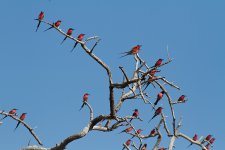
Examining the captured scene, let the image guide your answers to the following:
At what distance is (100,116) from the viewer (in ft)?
52.2

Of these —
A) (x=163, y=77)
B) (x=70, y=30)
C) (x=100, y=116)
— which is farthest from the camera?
(x=70, y=30)

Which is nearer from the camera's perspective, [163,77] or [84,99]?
[163,77]

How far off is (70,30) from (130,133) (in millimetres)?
4058

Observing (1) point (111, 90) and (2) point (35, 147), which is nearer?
(1) point (111, 90)

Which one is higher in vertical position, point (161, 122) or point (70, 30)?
point (70, 30)

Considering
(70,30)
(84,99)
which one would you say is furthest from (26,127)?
(70,30)

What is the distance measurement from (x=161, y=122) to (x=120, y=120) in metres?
1.60

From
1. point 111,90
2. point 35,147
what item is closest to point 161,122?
point 111,90

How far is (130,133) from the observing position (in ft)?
59.0

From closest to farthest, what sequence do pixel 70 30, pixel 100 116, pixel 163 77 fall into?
1. pixel 163 77
2. pixel 100 116
3. pixel 70 30

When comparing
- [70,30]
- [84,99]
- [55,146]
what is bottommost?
[55,146]

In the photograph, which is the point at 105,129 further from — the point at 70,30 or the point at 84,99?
the point at 70,30

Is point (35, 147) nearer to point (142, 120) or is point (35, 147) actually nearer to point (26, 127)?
point (26, 127)

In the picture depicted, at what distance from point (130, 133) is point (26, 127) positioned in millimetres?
3512
